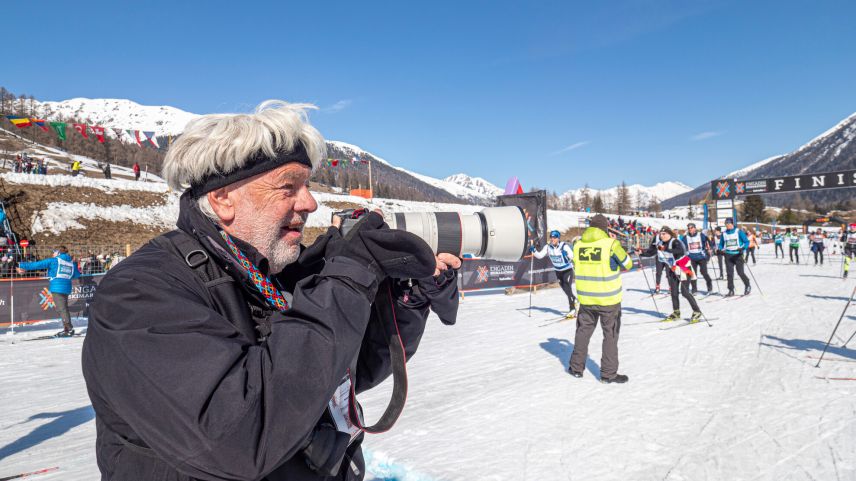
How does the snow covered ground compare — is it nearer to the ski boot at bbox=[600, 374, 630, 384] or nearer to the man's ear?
the ski boot at bbox=[600, 374, 630, 384]

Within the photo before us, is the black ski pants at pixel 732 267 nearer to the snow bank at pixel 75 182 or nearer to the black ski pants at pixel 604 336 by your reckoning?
the black ski pants at pixel 604 336

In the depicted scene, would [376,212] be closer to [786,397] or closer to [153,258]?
[153,258]

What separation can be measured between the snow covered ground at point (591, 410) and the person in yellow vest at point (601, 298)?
263 mm

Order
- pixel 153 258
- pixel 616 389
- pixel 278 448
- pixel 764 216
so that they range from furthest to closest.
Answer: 1. pixel 764 216
2. pixel 616 389
3. pixel 153 258
4. pixel 278 448

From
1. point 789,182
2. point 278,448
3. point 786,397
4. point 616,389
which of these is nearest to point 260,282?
point 278,448

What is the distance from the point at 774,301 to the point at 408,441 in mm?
10899

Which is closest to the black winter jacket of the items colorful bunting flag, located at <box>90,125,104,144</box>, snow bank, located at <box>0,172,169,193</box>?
colorful bunting flag, located at <box>90,125,104,144</box>

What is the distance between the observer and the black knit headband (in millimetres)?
1293

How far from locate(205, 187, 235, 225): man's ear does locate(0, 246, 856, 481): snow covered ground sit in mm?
2868

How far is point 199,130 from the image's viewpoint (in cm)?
134

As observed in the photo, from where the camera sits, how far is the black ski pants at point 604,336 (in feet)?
18.7

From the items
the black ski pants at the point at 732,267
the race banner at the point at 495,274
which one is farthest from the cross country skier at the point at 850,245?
the race banner at the point at 495,274

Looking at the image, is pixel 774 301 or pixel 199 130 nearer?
pixel 199 130

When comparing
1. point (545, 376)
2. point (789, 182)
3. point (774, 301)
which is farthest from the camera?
point (789, 182)
